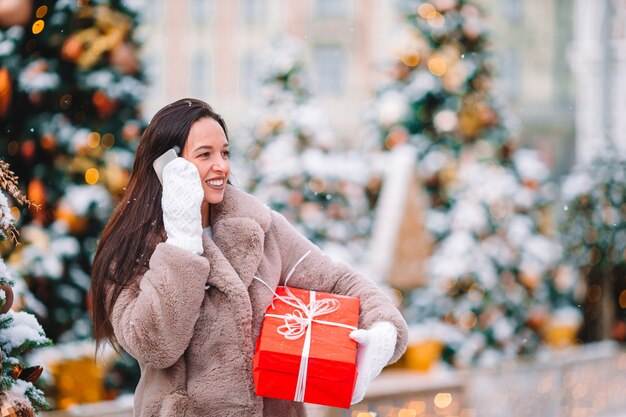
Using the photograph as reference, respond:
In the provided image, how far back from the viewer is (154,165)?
2271 millimetres

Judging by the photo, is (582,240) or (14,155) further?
(582,240)

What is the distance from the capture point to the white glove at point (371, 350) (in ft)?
7.22

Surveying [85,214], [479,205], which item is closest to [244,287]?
[85,214]

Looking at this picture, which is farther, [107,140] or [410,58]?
[410,58]

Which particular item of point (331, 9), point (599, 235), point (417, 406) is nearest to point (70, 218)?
point (417, 406)

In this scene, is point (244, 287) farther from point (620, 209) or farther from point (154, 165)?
point (620, 209)

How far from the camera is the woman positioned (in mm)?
2141

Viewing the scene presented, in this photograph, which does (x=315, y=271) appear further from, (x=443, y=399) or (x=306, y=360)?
(x=443, y=399)

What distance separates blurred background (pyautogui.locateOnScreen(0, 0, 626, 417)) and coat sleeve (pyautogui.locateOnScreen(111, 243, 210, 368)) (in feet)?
1.04

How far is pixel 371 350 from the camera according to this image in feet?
7.22

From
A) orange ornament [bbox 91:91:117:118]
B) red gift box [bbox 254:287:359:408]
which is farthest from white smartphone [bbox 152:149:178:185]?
orange ornament [bbox 91:91:117:118]

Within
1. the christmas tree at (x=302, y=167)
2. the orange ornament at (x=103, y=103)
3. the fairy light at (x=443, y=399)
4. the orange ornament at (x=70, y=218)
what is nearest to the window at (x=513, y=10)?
the christmas tree at (x=302, y=167)

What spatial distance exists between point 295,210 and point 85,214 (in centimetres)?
237

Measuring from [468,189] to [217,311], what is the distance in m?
5.60
